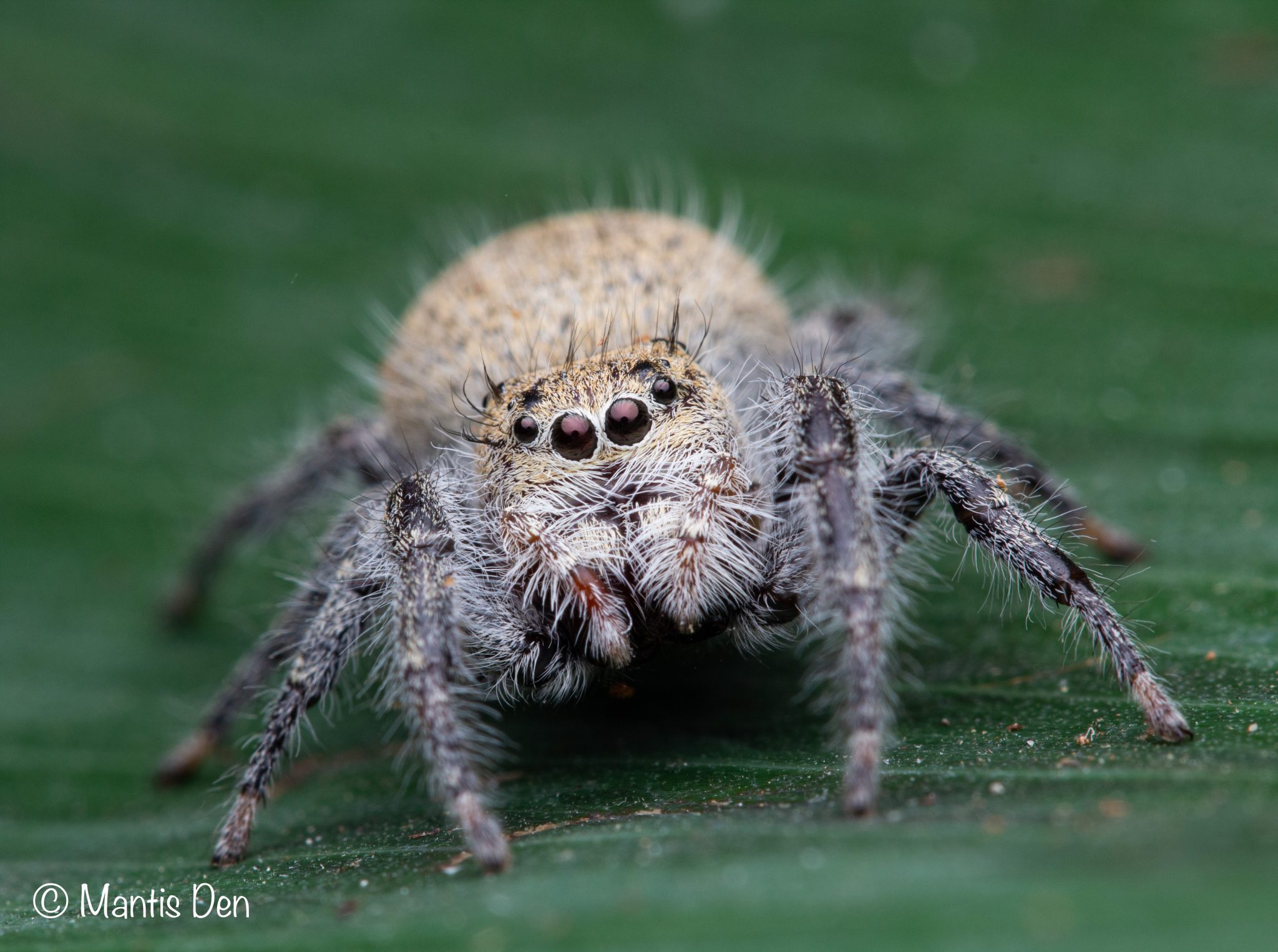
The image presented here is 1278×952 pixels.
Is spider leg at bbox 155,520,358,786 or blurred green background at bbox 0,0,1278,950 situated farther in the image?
spider leg at bbox 155,520,358,786

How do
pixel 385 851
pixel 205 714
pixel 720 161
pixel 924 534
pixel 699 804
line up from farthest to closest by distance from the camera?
1. pixel 720 161
2. pixel 205 714
3. pixel 924 534
4. pixel 385 851
5. pixel 699 804

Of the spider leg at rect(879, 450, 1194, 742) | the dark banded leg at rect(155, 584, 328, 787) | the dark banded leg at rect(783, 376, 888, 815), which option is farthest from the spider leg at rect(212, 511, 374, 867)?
the spider leg at rect(879, 450, 1194, 742)

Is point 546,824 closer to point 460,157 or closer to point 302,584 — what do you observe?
point 302,584

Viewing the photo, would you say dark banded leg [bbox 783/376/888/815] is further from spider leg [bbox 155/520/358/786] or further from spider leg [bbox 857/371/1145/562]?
spider leg [bbox 155/520/358/786]

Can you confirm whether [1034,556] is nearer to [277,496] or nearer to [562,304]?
[562,304]

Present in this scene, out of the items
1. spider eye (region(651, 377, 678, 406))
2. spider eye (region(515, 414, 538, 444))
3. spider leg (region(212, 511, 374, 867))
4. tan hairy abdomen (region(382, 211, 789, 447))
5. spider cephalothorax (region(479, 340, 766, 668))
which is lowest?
spider leg (region(212, 511, 374, 867))

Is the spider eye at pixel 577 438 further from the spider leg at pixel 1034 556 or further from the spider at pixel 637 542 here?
the spider leg at pixel 1034 556

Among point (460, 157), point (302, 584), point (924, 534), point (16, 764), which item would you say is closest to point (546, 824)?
point (302, 584)
